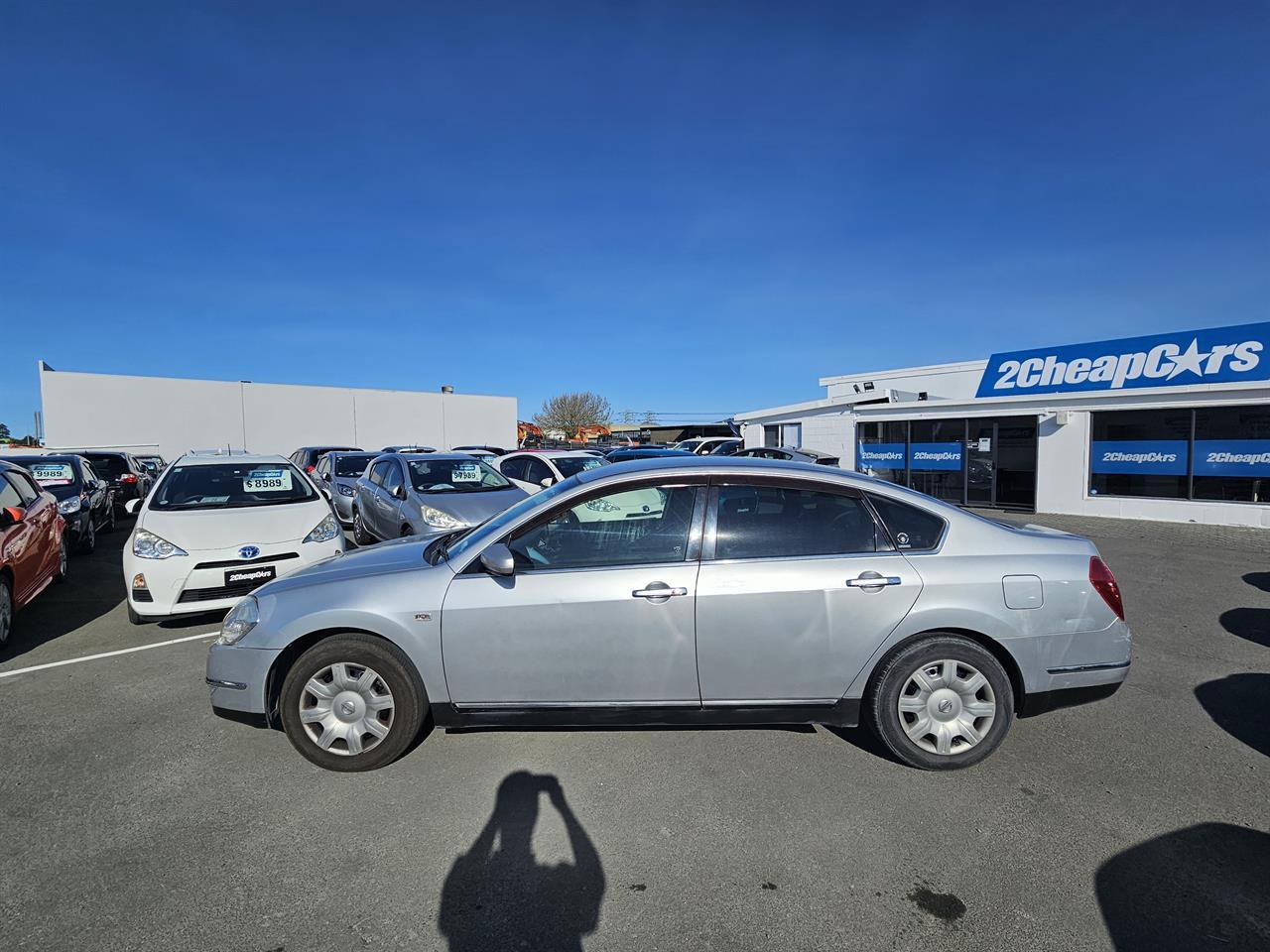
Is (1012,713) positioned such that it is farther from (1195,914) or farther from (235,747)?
(235,747)

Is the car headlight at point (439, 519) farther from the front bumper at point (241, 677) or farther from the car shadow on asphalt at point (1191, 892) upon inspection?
the car shadow on asphalt at point (1191, 892)

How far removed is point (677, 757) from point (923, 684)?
1.38m

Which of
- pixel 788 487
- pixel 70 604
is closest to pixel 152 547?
pixel 70 604

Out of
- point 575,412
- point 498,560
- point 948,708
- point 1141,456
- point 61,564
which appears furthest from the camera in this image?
point 575,412

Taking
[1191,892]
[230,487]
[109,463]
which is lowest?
[1191,892]

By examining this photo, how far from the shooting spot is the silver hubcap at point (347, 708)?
3.32m

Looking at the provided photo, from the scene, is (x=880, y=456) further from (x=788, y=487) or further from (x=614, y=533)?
(x=614, y=533)

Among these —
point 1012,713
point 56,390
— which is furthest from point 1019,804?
point 56,390

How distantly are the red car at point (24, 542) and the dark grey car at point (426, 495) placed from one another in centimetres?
352

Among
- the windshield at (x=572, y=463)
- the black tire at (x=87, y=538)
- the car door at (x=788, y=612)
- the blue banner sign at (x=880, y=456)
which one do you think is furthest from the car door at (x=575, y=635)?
the blue banner sign at (x=880, y=456)

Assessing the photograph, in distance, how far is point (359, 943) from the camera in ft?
7.33

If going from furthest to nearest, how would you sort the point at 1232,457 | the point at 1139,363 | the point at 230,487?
the point at 1139,363, the point at 1232,457, the point at 230,487

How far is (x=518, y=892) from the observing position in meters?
2.47

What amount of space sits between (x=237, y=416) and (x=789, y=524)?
35439mm
